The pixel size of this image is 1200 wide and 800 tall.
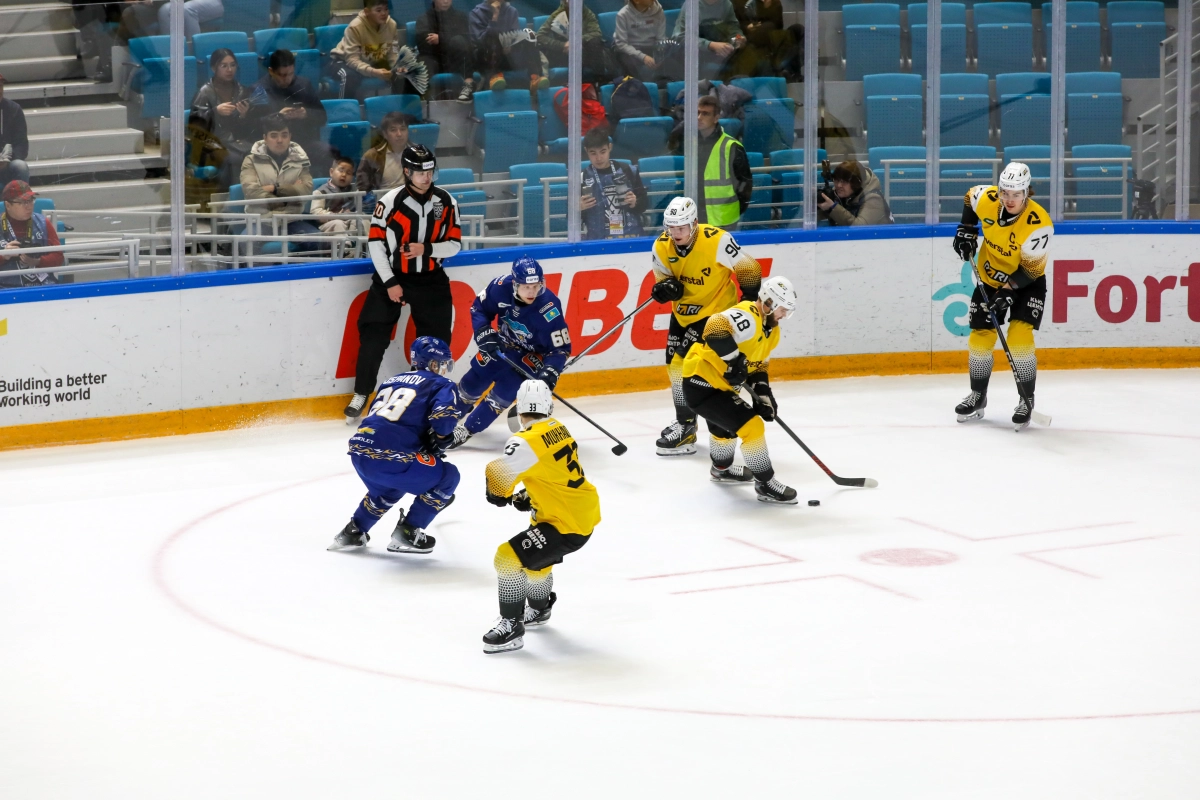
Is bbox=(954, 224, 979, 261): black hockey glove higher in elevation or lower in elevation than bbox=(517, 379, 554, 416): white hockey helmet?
higher

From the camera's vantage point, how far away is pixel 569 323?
9.84 metres

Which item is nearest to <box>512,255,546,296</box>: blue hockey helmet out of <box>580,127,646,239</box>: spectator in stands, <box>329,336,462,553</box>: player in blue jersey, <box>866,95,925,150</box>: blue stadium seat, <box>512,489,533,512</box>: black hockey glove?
<box>329,336,462,553</box>: player in blue jersey

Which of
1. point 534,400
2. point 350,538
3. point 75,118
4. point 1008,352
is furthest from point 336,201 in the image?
point 534,400

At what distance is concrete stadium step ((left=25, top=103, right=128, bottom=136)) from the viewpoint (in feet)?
26.8

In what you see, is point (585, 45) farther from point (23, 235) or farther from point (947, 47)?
point (23, 235)

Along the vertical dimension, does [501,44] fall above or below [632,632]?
above

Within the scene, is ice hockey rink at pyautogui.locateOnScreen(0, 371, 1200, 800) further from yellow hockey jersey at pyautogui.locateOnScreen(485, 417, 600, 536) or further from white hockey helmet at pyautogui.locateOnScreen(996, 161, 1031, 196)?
white hockey helmet at pyautogui.locateOnScreen(996, 161, 1031, 196)

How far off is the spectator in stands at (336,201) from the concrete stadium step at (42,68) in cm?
151

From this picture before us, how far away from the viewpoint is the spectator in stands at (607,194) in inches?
394

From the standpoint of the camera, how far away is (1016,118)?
10672 mm

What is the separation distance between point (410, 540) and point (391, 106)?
3.73 m

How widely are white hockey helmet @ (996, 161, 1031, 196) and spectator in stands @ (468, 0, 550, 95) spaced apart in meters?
2.86

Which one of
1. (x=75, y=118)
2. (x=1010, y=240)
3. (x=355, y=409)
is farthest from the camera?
(x=355, y=409)

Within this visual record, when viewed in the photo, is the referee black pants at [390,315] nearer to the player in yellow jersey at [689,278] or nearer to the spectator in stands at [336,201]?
the spectator in stands at [336,201]
